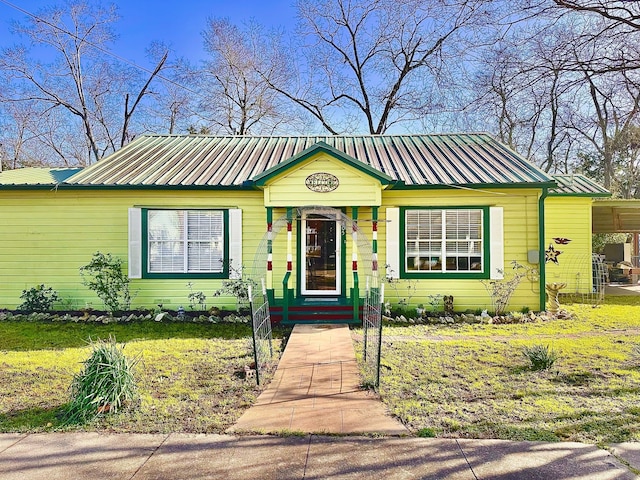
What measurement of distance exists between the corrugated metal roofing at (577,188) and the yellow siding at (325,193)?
6531 millimetres

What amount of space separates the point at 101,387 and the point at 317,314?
503 cm

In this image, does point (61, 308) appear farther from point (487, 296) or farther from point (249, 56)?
point (249, 56)

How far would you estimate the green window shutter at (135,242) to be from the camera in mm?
9297

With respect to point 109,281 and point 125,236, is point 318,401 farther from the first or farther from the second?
point 125,236

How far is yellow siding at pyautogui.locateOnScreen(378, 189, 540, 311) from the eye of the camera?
940 centimetres

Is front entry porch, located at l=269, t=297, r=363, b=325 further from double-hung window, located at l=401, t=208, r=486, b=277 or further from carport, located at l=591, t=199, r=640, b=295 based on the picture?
carport, located at l=591, t=199, r=640, b=295

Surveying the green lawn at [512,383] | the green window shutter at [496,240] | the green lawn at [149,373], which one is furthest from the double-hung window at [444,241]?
the green lawn at [149,373]

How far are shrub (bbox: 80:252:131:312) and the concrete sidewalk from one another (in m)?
5.84

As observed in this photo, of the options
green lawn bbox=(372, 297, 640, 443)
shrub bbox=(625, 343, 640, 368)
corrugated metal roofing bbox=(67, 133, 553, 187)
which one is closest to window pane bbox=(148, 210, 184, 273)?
corrugated metal roofing bbox=(67, 133, 553, 187)

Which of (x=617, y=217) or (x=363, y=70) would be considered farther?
(x=363, y=70)

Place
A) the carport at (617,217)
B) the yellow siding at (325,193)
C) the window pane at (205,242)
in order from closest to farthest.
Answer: the yellow siding at (325,193), the window pane at (205,242), the carport at (617,217)

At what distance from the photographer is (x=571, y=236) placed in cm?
1252

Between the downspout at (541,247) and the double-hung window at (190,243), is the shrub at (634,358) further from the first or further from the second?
the double-hung window at (190,243)

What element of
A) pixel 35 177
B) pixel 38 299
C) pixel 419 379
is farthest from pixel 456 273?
pixel 35 177
